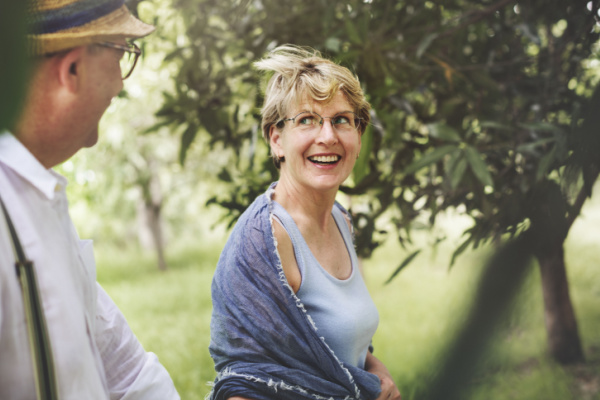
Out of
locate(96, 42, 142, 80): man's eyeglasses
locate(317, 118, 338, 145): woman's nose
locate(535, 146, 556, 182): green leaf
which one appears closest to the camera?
locate(96, 42, 142, 80): man's eyeglasses

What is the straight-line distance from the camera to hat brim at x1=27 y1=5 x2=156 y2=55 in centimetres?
71

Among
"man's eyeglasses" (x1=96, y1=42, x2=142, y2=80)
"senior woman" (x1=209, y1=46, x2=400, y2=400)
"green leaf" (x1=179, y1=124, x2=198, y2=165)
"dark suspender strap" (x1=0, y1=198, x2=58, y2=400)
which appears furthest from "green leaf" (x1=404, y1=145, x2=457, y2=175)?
"dark suspender strap" (x1=0, y1=198, x2=58, y2=400)

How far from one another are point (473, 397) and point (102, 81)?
70 cm

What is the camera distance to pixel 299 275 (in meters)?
1.31

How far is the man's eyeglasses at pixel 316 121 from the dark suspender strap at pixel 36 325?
2.50 ft

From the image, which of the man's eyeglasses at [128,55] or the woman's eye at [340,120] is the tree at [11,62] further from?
the woman's eye at [340,120]

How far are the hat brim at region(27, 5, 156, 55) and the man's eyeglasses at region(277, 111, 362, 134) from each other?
1.74 ft

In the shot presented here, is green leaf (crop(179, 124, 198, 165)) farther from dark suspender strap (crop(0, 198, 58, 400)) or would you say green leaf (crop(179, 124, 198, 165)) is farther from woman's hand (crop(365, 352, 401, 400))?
dark suspender strap (crop(0, 198, 58, 400))

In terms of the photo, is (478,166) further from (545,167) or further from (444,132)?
(545,167)

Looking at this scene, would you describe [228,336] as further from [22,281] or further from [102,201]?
[102,201]

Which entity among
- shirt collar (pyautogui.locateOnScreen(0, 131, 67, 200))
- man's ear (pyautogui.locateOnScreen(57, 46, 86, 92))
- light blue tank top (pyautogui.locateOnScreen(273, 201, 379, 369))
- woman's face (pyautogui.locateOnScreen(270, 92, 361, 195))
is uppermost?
man's ear (pyautogui.locateOnScreen(57, 46, 86, 92))

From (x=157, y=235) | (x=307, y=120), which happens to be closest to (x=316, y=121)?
(x=307, y=120)

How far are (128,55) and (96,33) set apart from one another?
0.17m

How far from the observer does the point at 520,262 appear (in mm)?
343
